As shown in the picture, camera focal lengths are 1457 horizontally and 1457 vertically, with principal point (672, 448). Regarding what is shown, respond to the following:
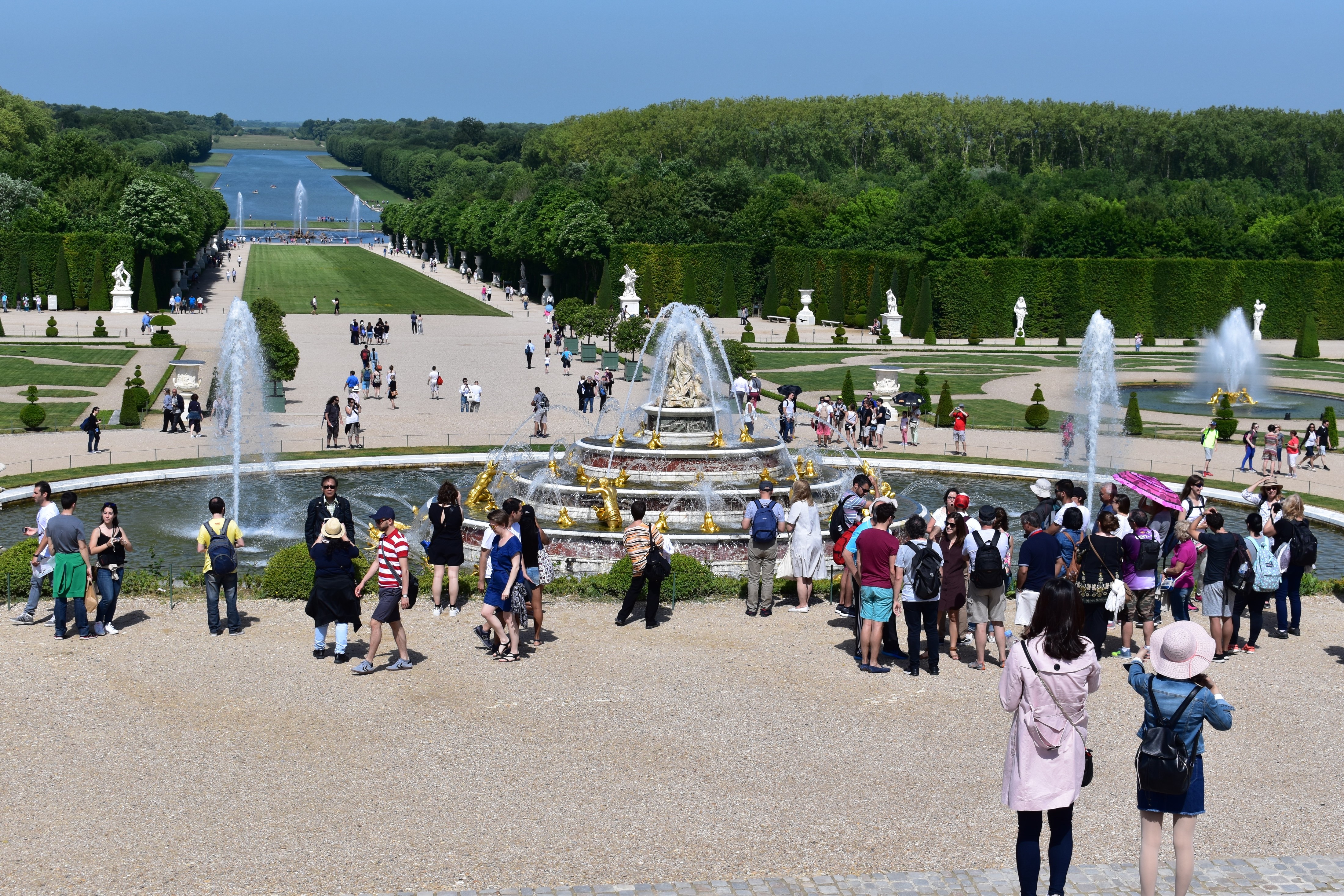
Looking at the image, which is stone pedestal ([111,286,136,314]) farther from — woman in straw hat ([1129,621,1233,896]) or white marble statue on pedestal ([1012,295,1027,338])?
woman in straw hat ([1129,621,1233,896])

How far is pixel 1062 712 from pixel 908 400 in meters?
29.4

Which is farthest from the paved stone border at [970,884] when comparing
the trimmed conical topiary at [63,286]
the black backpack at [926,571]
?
the trimmed conical topiary at [63,286]

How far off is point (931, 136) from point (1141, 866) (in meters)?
158

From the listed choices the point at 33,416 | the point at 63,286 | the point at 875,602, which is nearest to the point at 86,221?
the point at 63,286

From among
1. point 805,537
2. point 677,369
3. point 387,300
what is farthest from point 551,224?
point 805,537

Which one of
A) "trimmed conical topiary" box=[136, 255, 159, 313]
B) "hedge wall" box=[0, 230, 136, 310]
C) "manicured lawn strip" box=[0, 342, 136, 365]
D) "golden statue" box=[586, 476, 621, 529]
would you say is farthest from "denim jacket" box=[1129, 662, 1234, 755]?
"hedge wall" box=[0, 230, 136, 310]

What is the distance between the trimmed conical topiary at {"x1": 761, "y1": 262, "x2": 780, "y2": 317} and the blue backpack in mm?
72441

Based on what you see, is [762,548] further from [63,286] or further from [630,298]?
[63,286]

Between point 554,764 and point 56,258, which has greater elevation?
point 56,258

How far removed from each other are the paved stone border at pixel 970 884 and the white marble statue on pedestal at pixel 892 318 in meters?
65.2

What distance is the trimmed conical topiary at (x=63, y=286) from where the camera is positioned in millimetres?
82500

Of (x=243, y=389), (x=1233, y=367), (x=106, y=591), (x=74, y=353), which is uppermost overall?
(x=1233, y=367)

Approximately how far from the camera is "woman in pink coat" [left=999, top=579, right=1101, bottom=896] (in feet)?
27.8

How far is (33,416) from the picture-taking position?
36.0 m
